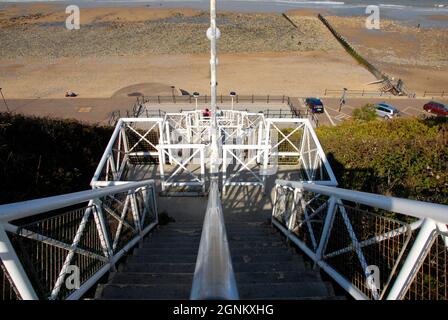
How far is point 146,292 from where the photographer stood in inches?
157

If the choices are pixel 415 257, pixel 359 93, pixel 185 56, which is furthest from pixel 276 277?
pixel 185 56

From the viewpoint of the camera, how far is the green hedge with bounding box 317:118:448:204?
27.3 ft

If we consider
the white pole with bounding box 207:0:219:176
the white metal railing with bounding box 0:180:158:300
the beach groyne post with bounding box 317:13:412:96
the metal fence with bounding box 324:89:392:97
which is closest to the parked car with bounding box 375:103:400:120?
the metal fence with bounding box 324:89:392:97

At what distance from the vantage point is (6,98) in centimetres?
2838

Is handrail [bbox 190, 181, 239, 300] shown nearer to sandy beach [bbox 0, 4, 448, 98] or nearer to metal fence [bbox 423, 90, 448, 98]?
sandy beach [bbox 0, 4, 448, 98]

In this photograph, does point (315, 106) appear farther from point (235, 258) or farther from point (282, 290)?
point (282, 290)

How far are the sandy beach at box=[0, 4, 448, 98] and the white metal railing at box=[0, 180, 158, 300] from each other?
2519cm

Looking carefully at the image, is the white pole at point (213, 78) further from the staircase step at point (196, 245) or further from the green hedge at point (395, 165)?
the staircase step at point (196, 245)

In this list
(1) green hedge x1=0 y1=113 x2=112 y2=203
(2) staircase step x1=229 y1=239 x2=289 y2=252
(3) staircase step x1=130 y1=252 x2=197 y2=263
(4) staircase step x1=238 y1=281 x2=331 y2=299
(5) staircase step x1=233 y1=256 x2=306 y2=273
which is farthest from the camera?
(1) green hedge x1=0 y1=113 x2=112 y2=203

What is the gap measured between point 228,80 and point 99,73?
14851 mm

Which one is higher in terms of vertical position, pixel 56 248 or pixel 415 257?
pixel 56 248

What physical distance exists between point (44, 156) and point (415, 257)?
1047 centimetres

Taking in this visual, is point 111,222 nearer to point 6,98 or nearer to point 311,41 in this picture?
point 6,98

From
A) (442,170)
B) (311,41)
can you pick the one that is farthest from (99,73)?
(442,170)
